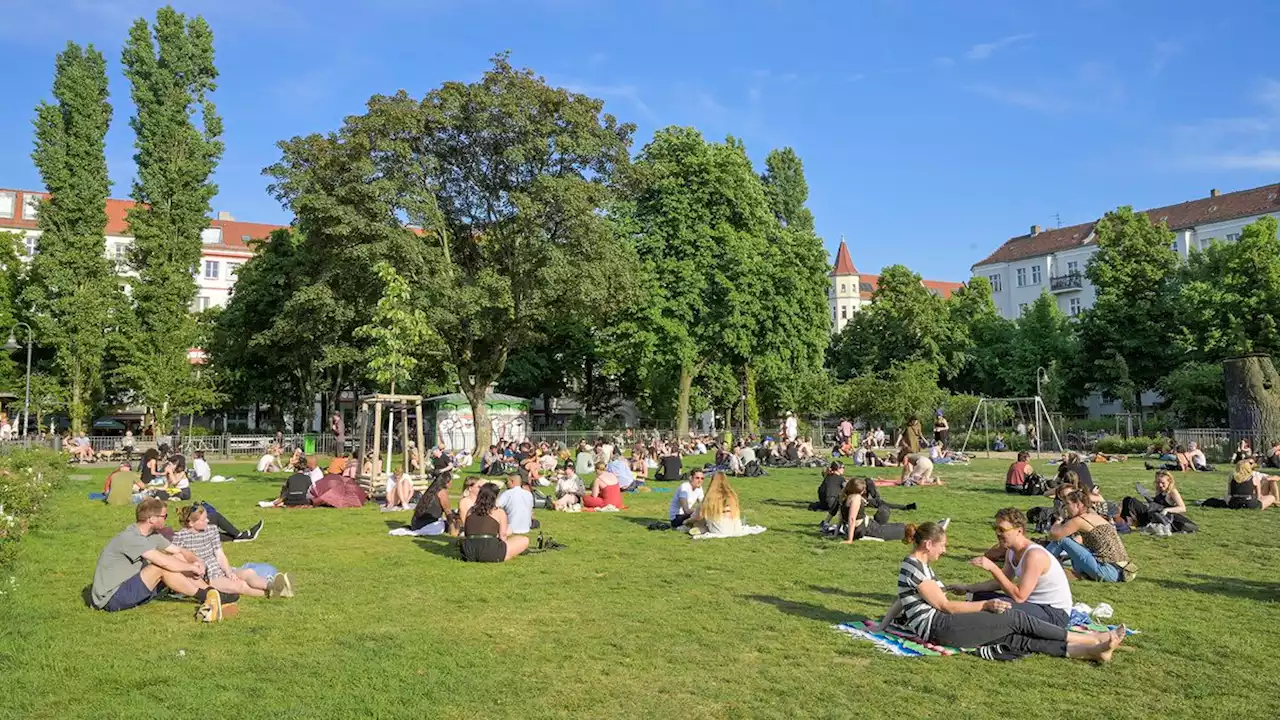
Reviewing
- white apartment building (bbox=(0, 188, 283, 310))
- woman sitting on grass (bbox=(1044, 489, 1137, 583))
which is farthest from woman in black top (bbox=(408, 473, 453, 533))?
white apartment building (bbox=(0, 188, 283, 310))

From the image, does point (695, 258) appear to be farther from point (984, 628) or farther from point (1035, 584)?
point (984, 628)

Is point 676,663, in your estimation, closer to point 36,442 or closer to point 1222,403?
point 36,442

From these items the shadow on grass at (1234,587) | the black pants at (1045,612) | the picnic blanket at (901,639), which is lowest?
the picnic blanket at (901,639)

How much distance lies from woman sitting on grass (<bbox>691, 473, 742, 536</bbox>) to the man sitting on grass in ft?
23.1

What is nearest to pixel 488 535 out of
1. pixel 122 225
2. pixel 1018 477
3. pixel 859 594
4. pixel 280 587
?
pixel 280 587

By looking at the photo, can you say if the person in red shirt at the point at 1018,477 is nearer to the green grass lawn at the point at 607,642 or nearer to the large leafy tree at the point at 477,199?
the green grass lawn at the point at 607,642

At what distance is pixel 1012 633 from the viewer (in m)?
7.18

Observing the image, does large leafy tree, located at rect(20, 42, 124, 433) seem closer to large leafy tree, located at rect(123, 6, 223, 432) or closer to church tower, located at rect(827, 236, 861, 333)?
large leafy tree, located at rect(123, 6, 223, 432)

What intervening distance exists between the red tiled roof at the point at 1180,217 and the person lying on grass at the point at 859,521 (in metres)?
56.3

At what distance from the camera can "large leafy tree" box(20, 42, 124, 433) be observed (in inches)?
1703

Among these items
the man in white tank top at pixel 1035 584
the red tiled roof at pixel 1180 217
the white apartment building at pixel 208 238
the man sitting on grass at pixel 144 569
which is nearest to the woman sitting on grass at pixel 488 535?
the man sitting on grass at pixel 144 569

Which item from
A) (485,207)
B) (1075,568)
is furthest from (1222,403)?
(1075,568)

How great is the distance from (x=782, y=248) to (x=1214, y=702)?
132ft

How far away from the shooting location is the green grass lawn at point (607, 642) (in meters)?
6.04
